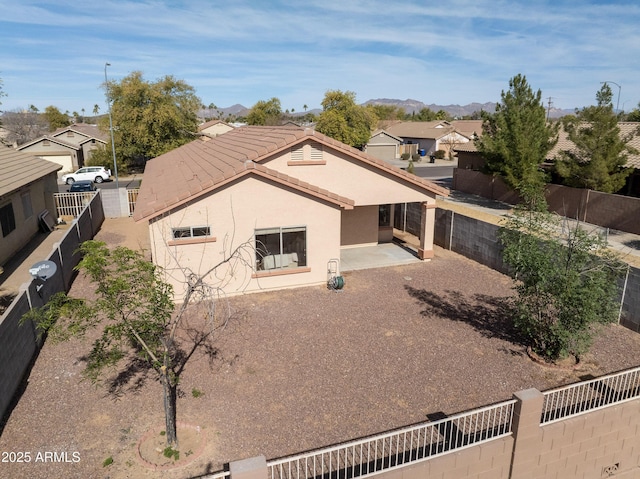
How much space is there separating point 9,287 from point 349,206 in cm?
1177

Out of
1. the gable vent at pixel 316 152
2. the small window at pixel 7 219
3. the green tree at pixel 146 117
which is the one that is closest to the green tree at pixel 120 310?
the gable vent at pixel 316 152

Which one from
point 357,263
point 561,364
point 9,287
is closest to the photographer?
point 561,364

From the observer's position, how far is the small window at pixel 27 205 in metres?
21.1

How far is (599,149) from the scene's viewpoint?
22.5 meters

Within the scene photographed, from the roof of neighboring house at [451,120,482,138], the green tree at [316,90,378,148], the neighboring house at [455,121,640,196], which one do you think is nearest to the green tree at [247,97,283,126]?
the green tree at [316,90,378,148]

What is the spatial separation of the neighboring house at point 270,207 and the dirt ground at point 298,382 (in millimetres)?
1448

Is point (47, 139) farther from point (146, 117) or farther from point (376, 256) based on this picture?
point (376, 256)

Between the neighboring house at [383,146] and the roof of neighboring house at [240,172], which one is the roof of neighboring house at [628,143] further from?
the neighboring house at [383,146]

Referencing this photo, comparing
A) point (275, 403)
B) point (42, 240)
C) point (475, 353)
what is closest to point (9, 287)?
point (42, 240)

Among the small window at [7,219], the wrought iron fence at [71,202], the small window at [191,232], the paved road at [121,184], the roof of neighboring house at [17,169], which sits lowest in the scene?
the paved road at [121,184]

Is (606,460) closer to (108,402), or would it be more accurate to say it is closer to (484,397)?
(484,397)

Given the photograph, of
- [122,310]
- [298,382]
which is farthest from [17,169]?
[298,382]

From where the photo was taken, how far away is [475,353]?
1141 cm

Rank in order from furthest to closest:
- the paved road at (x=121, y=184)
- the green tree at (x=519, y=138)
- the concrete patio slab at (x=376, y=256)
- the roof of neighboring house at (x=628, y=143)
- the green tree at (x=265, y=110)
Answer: the green tree at (x=265, y=110) < the paved road at (x=121, y=184) < the green tree at (x=519, y=138) < the roof of neighboring house at (x=628, y=143) < the concrete patio slab at (x=376, y=256)
